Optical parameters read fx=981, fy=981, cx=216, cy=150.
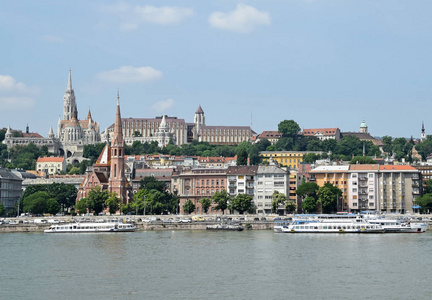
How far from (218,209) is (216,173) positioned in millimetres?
8581

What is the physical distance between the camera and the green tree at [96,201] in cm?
11143

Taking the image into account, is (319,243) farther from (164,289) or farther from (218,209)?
(218,209)

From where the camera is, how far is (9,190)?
126 metres

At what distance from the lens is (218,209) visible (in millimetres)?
112062

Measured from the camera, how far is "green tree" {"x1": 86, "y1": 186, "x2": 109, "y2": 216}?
366 feet

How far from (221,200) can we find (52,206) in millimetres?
19730

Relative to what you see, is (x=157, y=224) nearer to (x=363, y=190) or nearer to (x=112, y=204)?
(x=112, y=204)

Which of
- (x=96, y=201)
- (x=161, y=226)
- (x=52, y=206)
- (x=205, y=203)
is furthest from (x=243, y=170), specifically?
(x=161, y=226)

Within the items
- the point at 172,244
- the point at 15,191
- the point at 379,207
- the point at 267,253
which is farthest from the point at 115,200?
the point at 267,253

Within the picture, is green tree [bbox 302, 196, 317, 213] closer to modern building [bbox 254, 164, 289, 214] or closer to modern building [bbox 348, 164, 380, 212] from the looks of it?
modern building [bbox 254, 164, 289, 214]

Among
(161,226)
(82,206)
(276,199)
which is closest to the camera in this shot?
(161,226)

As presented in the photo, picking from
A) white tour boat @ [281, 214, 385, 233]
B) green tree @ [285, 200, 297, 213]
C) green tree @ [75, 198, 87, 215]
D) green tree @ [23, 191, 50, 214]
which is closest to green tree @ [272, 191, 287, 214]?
green tree @ [285, 200, 297, 213]

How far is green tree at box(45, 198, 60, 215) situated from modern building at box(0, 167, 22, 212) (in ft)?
38.7

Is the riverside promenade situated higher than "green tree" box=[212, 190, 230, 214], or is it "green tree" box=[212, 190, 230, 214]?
"green tree" box=[212, 190, 230, 214]
